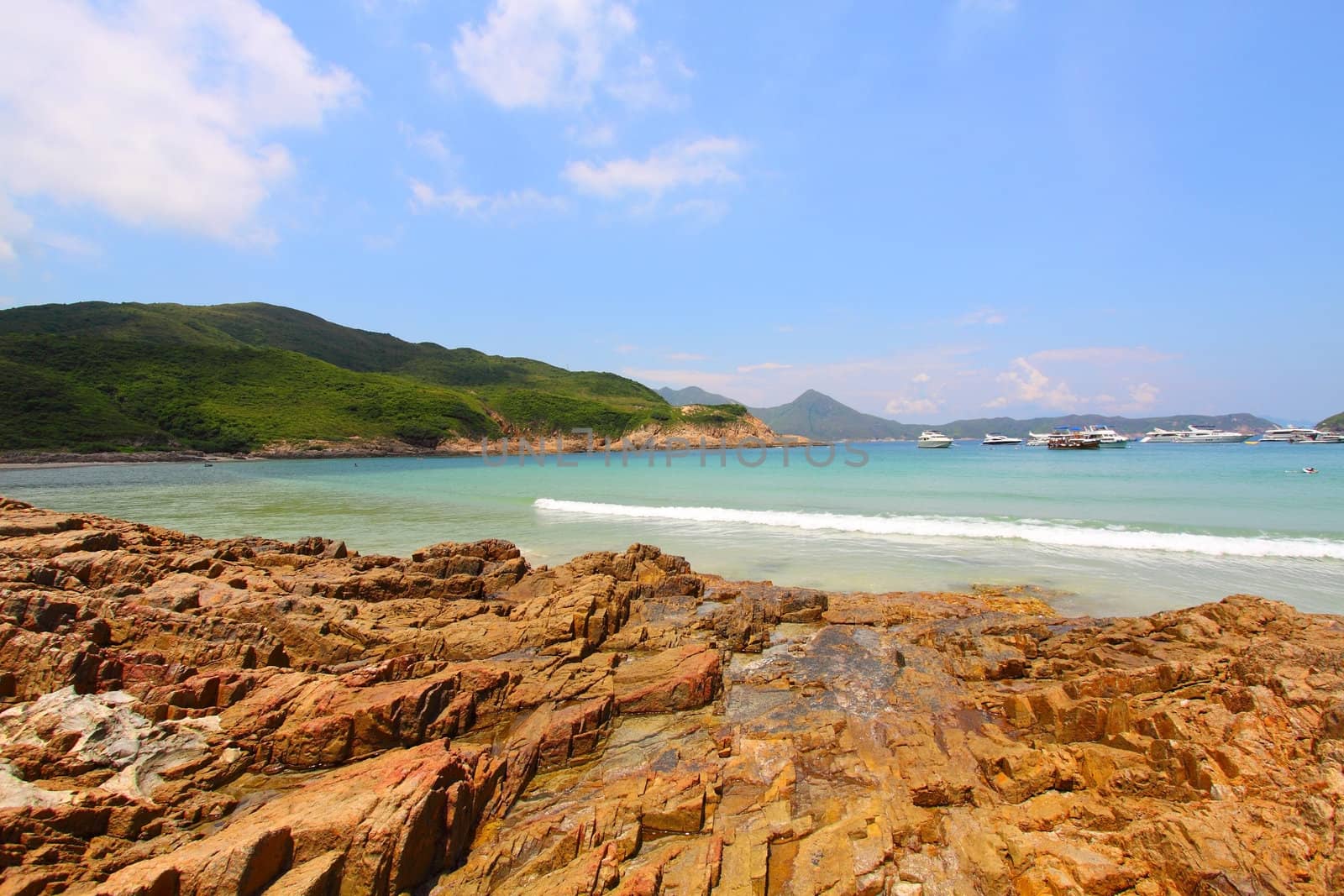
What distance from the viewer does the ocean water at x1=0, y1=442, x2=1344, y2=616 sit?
46.7 feet

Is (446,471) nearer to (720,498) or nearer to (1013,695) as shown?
(720,498)

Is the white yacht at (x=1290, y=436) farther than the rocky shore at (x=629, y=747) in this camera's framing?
Yes

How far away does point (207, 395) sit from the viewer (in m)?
91.8

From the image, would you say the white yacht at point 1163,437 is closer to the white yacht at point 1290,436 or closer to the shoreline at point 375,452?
the white yacht at point 1290,436

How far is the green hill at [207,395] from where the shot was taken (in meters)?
74.6

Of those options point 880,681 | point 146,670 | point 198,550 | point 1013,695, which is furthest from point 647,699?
point 198,550

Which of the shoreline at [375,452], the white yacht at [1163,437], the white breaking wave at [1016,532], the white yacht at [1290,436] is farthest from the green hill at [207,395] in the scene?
the white yacht at [1290,436]

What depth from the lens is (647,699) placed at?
262 inches

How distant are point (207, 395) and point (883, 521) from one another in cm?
11044

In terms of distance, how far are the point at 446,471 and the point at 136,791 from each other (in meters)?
59.6

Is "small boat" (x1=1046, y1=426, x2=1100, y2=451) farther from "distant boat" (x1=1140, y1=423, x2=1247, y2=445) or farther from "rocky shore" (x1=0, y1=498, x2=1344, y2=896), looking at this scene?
"rocky shore" (x1=0, y1=498, x2=1344, y2=896)

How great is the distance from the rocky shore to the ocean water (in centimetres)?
559

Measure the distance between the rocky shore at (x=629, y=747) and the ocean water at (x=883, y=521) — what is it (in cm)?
559

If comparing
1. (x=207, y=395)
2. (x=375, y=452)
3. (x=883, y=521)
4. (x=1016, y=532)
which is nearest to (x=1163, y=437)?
(x=1016, y=532)
